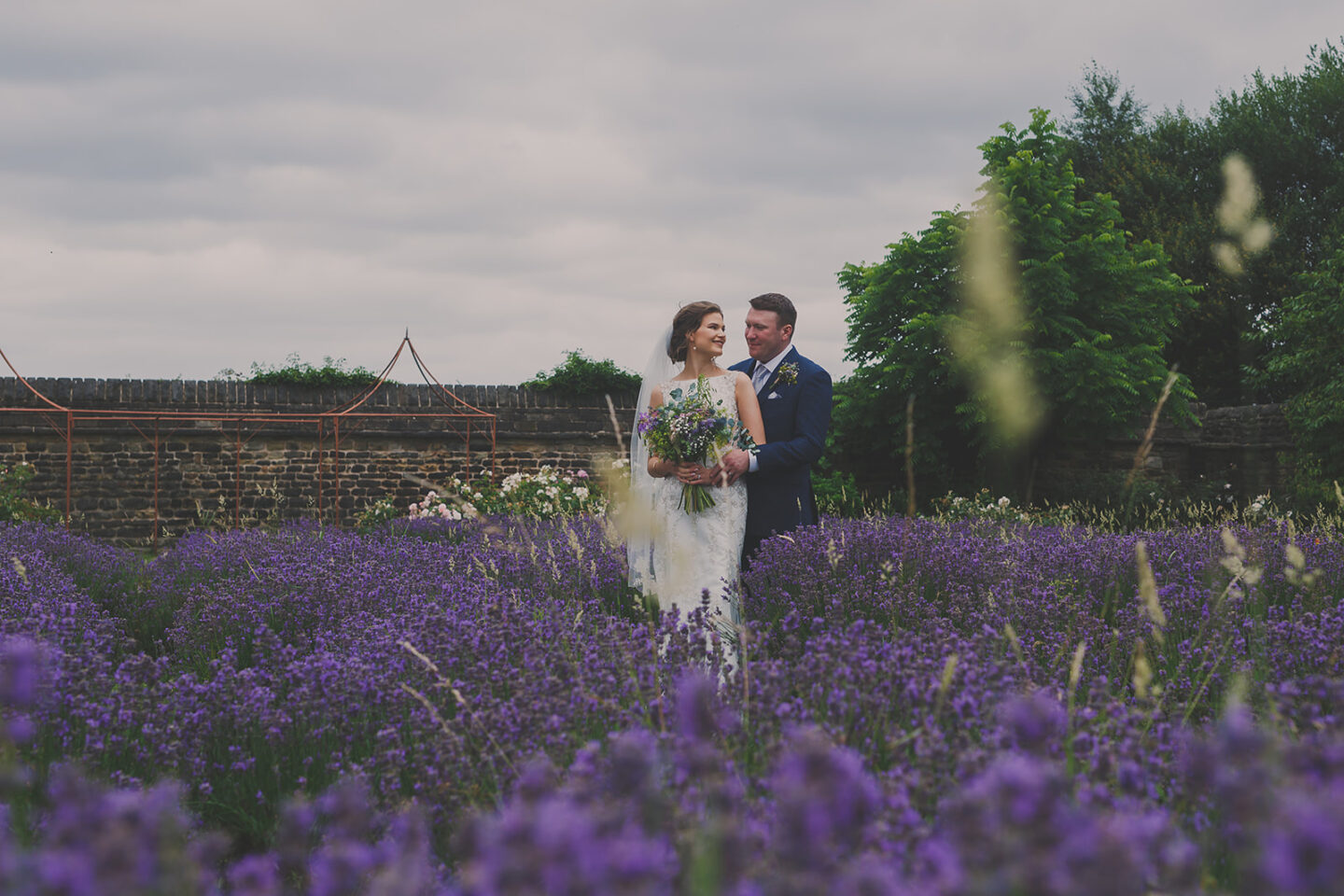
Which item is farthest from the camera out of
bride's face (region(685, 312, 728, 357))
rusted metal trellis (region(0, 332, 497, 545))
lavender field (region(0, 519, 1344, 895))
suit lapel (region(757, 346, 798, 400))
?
rusted metal trellis (region(0, 332, 497, 545))

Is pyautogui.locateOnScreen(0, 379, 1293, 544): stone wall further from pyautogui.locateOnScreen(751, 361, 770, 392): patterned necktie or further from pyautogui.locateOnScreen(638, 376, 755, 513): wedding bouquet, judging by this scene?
pyautogui.locateOnScreen(638, 376, 755, 513): wedding bouquet

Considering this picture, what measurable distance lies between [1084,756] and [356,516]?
44.5ft

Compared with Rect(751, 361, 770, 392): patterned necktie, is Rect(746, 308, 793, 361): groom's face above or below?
above

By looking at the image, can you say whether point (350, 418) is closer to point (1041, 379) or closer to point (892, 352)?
point (892, 352)

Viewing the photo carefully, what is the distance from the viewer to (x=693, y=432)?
4.89 metres

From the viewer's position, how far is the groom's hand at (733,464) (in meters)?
4.92

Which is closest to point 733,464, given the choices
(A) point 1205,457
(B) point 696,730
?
(B) point 696,730

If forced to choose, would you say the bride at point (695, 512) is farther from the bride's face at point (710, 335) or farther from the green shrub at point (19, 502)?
the green shrub at point (19, 502)

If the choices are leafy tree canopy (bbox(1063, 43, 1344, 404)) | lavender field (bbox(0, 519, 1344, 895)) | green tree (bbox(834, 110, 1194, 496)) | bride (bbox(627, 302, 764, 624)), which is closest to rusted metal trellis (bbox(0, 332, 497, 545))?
green tree (bbox(834, 110, 1194, 496))

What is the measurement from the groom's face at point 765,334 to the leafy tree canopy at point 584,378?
10.2 meters

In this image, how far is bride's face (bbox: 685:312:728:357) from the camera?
525cm

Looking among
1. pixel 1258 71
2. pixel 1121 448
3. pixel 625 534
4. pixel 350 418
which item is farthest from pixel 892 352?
pixel 1258 71

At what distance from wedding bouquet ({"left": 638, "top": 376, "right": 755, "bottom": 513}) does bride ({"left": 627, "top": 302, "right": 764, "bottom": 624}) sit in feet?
0.11

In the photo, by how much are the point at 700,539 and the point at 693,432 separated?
575 mm
